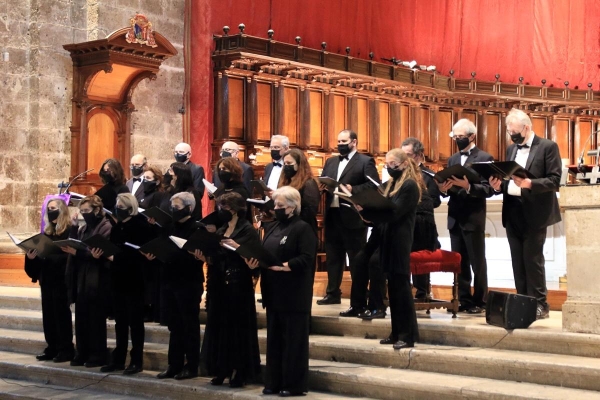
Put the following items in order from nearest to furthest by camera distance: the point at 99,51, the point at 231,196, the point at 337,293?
the point at 231,196 < the point at 337,293 < the point at 99,51

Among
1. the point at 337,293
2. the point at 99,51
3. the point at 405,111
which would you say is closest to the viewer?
the point at 337,293

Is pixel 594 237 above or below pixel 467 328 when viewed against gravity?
above

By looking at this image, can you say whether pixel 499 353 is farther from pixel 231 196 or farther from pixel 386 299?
pixel 231 196

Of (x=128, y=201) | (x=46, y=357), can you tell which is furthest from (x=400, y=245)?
(x=46, y=357)

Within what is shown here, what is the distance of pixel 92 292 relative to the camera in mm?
7285

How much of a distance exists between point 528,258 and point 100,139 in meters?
6.56

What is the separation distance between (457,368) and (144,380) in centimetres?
218

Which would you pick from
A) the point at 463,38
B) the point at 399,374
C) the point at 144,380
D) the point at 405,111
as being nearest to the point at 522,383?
the point at 399,374

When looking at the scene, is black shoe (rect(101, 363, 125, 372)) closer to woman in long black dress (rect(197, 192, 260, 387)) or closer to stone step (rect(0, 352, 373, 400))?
stone step (rect(0, 352, 373, 400))

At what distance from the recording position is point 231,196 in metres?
6.39

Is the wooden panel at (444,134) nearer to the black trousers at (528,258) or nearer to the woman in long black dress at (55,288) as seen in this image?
the black trousers at (528,258)

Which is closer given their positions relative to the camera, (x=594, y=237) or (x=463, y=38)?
(x=594, y=237)

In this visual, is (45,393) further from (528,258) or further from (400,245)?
(528,258)

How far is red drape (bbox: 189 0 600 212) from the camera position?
1364cm
